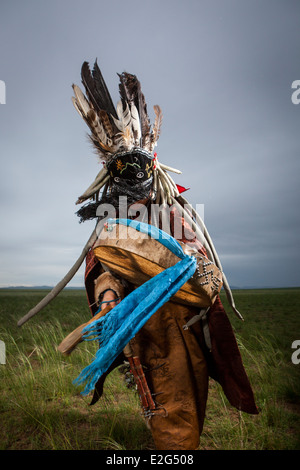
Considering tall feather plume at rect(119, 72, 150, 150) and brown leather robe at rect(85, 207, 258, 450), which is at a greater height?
tall feather plume at rect(119, 72, 150, 150)

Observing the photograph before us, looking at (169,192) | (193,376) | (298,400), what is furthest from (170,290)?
(298,400)

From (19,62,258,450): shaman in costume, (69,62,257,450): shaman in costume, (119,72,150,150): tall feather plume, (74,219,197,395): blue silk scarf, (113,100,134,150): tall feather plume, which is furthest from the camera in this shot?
(119,72,150,150): tall feather plume

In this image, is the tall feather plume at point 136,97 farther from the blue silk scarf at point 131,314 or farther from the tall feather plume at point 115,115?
the blue silk scarf at point 131,314

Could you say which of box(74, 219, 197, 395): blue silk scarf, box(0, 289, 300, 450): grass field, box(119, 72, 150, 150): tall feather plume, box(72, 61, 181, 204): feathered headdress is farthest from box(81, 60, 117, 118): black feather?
box(0, 289, 300, 450): grass field

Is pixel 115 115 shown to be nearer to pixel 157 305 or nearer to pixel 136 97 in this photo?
pixel 136 97

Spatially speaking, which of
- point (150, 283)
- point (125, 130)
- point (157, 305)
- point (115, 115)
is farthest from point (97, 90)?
point (157, 305)

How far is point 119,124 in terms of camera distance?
6.91ft

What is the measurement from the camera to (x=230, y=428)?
7.75ft

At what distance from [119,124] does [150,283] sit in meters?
1.39

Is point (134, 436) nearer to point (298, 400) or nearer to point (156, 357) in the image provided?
point (156, 357)

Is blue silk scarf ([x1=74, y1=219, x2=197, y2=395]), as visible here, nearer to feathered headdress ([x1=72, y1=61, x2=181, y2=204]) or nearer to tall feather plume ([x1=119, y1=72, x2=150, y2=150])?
feathered headdress ([x1=72, y1=61, x2=181, y2=204])

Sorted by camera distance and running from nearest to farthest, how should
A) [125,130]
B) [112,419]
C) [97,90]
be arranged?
1. [125,130]
2. [97,90]
3. [112,419]

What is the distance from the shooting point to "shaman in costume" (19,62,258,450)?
4.19ft
